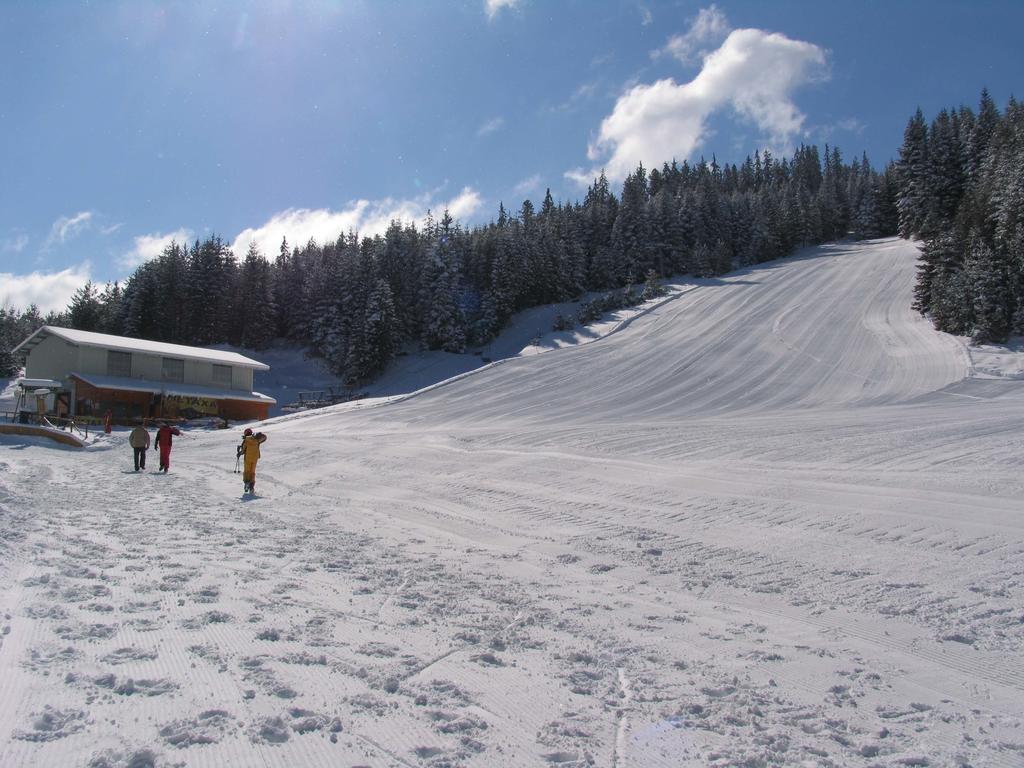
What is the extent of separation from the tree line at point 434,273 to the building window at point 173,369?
1490 cm

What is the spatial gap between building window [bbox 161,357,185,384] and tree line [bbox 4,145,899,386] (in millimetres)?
14904

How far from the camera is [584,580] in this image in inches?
266

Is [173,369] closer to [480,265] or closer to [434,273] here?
[434,273]

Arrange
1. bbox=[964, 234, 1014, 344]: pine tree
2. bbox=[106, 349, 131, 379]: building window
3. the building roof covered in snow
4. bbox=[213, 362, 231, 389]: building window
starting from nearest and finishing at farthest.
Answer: bbox=[964, 234, 1014, 344]: pine tree → the building roof covered in snow → bbox=[106, 349, 131, 379]: building window → bbox=[213, 362, 231, 389]: building window

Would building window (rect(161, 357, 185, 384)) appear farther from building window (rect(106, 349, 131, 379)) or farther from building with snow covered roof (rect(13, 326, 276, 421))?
building window (rect(106, 349, 131, 379))

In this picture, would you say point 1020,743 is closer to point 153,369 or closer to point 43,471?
point 43,471

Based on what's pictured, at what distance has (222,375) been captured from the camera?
1661 inches

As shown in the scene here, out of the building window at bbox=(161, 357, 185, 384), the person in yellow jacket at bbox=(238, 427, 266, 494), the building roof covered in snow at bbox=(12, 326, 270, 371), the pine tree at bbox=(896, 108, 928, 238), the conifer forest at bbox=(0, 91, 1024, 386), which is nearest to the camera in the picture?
the person in yellow jacket at bbox=(238, 427, 266, 494)

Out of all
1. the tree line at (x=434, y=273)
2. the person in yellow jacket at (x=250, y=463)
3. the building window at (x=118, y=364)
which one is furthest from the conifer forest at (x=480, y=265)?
the person in yellow jacket at (x=250, y=463)

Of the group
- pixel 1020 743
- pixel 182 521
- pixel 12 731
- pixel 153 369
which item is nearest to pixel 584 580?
pixel 1020 743

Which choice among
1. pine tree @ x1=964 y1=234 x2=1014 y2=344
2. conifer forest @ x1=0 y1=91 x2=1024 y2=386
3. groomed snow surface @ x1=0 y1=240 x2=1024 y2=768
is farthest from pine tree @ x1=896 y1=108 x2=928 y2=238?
groomed snow surface @ x1=0 y1=240 x2=1024 y2=768

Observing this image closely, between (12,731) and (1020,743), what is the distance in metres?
5.23

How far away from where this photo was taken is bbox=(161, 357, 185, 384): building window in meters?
39.6

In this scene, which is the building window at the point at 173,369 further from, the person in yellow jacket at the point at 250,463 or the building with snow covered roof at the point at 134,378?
the person in yellow jacket at the point at 250,463
